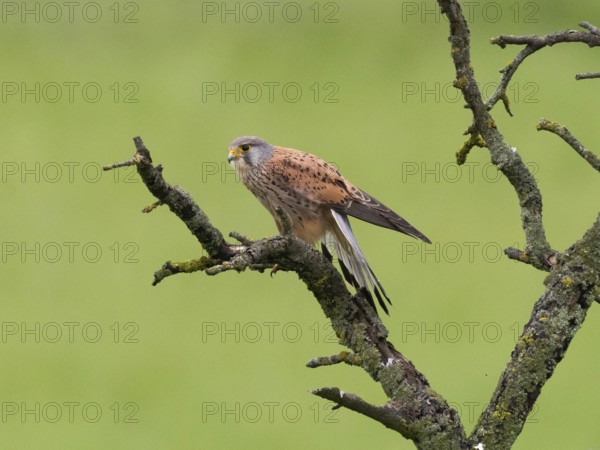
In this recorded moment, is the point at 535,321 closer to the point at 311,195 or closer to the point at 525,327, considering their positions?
the point at 525,327

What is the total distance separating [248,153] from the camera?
406 centimetres

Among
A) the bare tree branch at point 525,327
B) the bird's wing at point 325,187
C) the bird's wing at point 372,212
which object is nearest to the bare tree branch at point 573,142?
the bare tree branch at point 525,327

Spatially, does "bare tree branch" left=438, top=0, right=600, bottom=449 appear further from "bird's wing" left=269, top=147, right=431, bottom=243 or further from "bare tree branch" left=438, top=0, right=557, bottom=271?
"bird's wing" left=269, top=147, right=431, bottom=243

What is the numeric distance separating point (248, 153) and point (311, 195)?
371mm

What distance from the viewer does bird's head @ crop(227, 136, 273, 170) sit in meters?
4.03

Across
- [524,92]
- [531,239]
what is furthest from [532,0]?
[531,239]

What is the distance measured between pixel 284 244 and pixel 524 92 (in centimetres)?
772

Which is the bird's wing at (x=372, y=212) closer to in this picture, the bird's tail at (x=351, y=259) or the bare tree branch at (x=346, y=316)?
the bird's tail at (x=351, y=259)

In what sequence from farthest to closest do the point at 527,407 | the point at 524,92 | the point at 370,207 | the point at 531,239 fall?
1. the point at 524,92
2. the point at 370,207
3. the point at 531,239
4. the point at 527,407

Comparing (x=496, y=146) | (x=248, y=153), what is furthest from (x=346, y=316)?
(x=248, y=153)

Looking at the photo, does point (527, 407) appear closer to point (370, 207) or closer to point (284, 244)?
point (284, 244)

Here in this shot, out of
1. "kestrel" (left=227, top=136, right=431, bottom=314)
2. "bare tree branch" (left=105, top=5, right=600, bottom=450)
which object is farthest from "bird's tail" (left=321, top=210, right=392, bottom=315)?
"bare tree branch" (left=105, top=5, right=600, bottom=450)

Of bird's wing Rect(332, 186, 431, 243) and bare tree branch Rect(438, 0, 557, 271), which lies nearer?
bare tree branch Rect(438, 0, 557, 271)

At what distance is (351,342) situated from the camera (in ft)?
9.70
